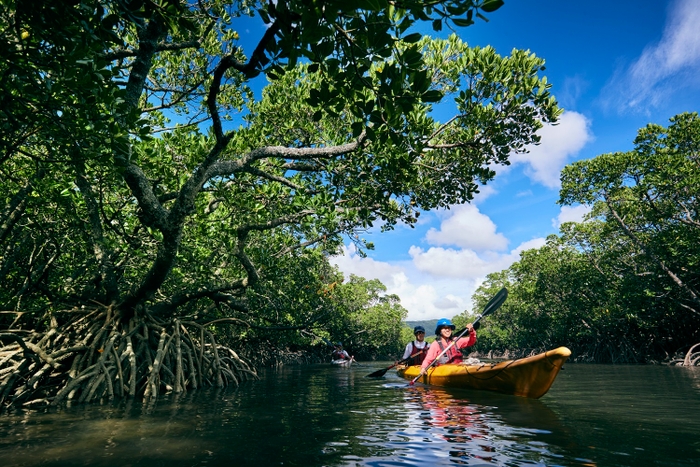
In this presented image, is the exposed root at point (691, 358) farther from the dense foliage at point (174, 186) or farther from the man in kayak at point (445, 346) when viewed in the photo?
the dense foliage at point (174, 186)

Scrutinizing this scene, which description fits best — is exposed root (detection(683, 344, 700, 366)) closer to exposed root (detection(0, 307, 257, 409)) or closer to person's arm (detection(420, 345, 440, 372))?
person's arm (detection(420, 345, 440, 372))

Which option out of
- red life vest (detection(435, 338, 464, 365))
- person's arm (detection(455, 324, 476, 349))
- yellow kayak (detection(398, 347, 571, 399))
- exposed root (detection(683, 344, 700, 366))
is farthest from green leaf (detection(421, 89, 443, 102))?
exposed root (detection(683, 344, 700, 366))

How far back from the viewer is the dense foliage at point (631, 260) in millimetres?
16656

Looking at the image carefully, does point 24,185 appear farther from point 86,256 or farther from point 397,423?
point 397,423

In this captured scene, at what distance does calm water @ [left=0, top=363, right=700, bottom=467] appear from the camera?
11.0ft

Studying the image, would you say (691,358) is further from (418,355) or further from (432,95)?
(432,95)

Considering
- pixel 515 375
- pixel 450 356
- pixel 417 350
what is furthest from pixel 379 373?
pixel 515 375

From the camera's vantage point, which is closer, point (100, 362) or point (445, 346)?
point (100, 362)

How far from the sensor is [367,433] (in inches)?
173

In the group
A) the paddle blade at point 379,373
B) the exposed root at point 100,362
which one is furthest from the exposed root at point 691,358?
the exposed root at point 100,362

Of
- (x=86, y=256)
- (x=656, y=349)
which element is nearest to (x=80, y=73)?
(x=86, y=256)

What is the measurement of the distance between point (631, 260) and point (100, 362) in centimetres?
2452

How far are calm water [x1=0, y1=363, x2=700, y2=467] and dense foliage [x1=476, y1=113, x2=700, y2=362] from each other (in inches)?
523

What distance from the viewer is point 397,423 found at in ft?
16.2
